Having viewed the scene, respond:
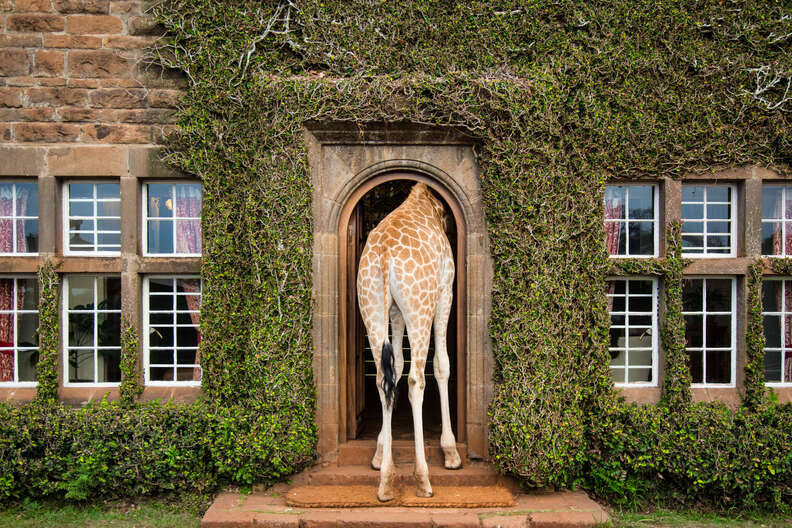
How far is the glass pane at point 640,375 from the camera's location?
6.06m

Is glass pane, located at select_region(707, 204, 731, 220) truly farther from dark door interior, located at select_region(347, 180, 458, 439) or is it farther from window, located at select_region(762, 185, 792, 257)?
dark door interior, located at select_region(347, 180, 458, 439)

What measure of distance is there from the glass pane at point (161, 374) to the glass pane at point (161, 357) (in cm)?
7

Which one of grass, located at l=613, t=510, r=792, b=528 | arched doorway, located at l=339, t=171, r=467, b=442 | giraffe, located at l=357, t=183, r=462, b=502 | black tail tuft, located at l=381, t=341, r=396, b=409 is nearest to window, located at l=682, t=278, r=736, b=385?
grass, located at l=613, t=510, r=792, b=528

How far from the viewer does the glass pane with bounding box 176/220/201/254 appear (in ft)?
20.0

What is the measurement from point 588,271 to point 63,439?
6201 mm

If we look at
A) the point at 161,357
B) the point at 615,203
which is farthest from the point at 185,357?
the point at 615,203

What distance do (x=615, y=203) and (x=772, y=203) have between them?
198 centimetres

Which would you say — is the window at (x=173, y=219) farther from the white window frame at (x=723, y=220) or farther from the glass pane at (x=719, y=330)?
the glass pane at (x=719, y=330)

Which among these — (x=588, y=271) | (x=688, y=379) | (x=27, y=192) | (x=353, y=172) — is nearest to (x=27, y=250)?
(x=27, y=192)

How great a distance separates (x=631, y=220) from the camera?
20.0ft

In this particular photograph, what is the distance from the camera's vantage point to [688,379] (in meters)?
5.73

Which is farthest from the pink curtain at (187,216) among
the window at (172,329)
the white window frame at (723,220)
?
the white window frame at (723,220)

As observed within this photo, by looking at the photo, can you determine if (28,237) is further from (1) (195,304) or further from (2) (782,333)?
(2) (782,333)

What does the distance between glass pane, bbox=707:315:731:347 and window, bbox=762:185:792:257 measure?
1015 millimetres
